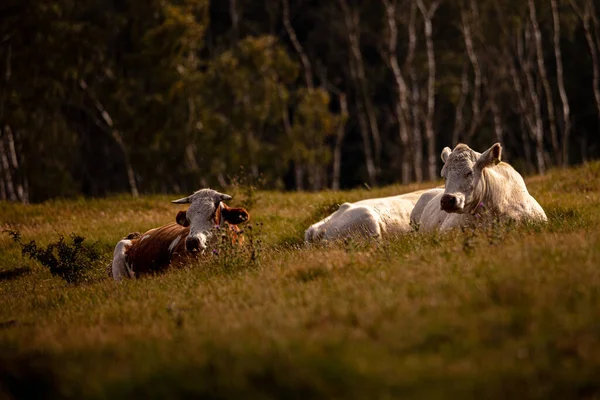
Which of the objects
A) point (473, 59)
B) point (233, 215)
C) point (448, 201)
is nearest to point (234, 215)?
point (233, 215)

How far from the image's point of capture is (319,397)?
203 inches

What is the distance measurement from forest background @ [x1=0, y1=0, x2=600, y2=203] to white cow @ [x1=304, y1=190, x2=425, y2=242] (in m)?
20.2

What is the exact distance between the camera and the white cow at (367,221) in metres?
12.1

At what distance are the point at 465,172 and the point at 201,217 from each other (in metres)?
3.54

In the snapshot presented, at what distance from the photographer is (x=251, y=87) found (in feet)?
Result: 131

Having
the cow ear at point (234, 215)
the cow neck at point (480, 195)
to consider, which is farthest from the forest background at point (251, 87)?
the cow neck at point (480, 195)

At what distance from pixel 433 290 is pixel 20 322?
13.8 ft

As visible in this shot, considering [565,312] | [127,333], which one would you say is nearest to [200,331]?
[127,333]

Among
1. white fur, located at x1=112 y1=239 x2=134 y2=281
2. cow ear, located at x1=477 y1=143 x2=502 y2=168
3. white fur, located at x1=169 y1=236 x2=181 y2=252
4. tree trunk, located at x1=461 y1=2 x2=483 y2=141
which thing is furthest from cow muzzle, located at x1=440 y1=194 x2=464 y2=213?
tree trunk, located at x1=461 y1=2 x2=483 y2=141

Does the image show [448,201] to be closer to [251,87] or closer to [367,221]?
[367,221]

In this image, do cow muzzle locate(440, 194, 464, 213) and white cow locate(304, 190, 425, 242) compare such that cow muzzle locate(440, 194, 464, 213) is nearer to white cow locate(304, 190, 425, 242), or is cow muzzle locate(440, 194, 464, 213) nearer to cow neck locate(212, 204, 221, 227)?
white cow locate(304, 190, 425, 242)

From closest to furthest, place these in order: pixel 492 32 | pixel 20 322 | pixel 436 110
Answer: pixel 20 322 → pixel 492 32 → pixel 436 110

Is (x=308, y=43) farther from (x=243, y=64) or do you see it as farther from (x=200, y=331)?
(x=200, y=331)

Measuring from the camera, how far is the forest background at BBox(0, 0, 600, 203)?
36.6m
